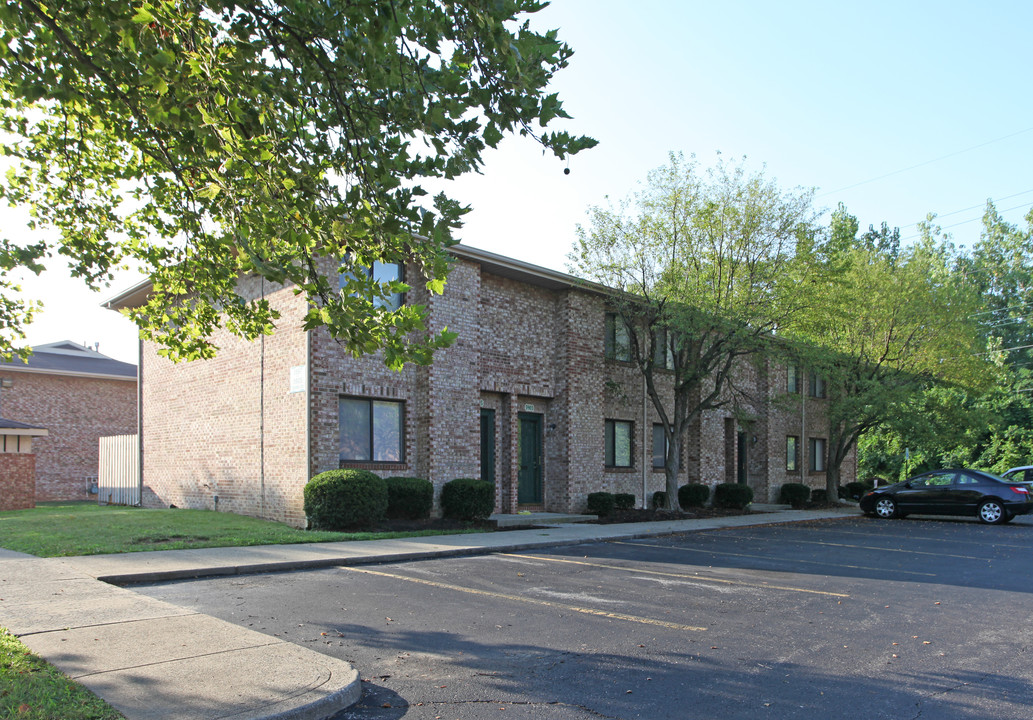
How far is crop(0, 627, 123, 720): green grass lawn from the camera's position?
4449 mm

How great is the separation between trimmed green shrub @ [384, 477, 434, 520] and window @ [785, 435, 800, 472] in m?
18.3

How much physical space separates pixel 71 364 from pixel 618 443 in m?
22.3

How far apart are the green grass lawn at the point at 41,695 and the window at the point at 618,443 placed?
1806cm

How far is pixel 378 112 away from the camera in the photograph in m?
7.13

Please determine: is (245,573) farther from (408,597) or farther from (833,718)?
(833,718)

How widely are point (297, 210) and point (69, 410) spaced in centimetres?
2685

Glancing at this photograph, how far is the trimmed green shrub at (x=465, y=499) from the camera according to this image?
56.6 ft

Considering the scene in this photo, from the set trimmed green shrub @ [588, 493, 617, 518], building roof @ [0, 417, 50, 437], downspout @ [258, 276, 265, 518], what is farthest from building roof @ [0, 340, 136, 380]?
trimmed green shrub @ [588, 493, 617, 518]

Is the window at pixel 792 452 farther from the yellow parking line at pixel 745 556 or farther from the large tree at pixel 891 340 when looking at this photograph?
the yellow parking line at pixel 745 556

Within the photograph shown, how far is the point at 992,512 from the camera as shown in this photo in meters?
22.0

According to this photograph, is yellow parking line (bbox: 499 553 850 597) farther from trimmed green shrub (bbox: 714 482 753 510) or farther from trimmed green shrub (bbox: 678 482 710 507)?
trimmed green shrub (bbox: 714 482 753 510)

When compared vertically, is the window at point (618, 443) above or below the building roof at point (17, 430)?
below

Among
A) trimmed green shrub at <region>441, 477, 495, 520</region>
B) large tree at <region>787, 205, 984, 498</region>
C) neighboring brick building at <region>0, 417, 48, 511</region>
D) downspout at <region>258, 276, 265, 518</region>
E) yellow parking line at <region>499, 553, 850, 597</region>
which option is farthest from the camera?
large tree at <region>787, 205, 984, 498</region>

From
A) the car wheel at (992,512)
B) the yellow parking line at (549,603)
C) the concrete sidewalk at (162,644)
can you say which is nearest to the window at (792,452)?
the car wheel at (992,512)
